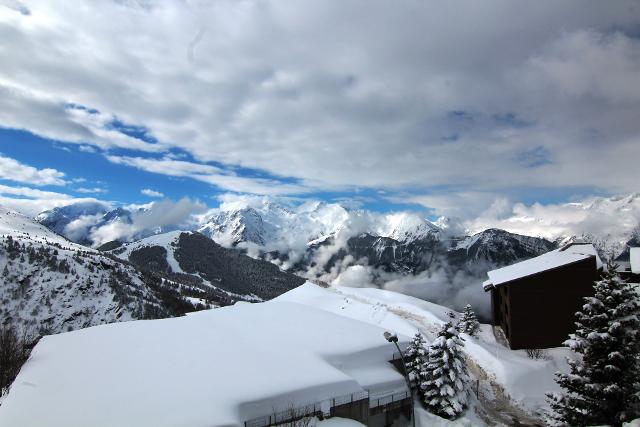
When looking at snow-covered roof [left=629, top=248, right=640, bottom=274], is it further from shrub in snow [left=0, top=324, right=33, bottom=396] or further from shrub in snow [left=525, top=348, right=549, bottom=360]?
shrub in snow [left=0, top=324, right=33, bottom=396]

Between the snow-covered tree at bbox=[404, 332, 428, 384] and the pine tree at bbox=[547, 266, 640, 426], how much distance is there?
9.10 meters

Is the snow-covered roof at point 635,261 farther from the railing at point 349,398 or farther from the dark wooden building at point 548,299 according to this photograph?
the railing at point 349,398

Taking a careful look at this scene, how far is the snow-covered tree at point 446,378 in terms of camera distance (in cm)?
2317

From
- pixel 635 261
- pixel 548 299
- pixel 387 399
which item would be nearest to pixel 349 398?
pixel 387 399

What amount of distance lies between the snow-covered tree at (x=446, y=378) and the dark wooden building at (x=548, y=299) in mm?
12458

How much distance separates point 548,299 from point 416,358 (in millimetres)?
15312

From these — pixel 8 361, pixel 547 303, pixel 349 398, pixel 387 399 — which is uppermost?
pixel 547 303

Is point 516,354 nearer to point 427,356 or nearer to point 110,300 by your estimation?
point 427,356

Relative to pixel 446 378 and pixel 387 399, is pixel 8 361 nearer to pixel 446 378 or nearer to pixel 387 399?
pixel 387 399

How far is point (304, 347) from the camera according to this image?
84.1ft

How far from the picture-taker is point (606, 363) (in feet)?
54.6

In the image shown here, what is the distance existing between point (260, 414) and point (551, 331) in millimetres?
27081

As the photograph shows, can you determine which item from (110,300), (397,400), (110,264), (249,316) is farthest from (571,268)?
(110,264)

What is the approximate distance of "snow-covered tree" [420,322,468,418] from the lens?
23172 mm
